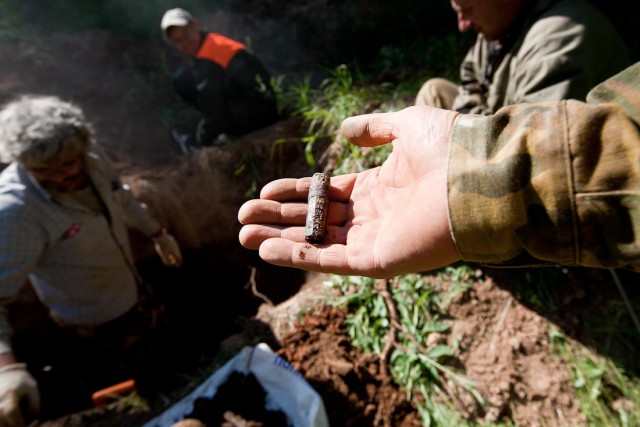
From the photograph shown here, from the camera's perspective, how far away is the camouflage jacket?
241 centimetres

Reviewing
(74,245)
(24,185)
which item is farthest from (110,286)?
(24,185)

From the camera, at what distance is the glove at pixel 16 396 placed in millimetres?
2207

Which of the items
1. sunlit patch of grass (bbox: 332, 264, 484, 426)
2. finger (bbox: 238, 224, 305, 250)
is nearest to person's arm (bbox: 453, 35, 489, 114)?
sunlit patch of grass (bbox: 332, 264, 484, 426)

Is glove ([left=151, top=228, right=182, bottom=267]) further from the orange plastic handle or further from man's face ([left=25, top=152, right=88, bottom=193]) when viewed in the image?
the orange plastic handle

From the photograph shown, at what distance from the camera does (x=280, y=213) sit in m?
2.10

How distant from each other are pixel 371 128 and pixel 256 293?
2.58 metres

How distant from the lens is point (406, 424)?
2578 millimetres

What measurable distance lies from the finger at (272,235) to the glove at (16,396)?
70.0 inches

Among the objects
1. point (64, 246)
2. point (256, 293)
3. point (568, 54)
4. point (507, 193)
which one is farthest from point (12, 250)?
point (568, 54)

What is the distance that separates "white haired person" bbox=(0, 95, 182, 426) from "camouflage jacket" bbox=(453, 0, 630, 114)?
11.0ft

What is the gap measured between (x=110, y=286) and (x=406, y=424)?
2.80 m

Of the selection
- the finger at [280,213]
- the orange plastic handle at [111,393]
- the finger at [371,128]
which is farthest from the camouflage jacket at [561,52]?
the orange plastic handle at [111,393]

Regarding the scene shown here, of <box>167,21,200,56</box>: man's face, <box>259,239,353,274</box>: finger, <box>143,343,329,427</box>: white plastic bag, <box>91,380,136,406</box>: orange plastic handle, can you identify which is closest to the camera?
<box>259,239,353,274</box>: finger

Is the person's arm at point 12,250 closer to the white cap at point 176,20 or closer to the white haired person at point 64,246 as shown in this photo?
the white haired person at point 64,246
